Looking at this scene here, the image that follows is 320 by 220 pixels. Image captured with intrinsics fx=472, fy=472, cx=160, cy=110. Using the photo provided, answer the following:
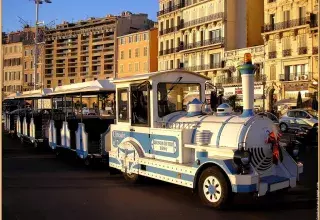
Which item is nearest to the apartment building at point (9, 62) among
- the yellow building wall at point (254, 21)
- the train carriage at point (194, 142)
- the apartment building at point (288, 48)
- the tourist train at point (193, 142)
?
the tourist train at point (193, 142)

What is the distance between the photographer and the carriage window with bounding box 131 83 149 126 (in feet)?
30.2

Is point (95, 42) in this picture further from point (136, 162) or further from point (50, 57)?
point (136, 162)

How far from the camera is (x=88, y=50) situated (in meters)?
89.6

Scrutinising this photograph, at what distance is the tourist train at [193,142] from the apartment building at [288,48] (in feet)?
108

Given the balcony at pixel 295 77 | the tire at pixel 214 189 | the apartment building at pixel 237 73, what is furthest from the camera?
the apartment building at pixel 237 73

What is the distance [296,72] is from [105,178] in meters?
36.3

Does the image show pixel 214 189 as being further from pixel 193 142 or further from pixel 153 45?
pixel 153 45

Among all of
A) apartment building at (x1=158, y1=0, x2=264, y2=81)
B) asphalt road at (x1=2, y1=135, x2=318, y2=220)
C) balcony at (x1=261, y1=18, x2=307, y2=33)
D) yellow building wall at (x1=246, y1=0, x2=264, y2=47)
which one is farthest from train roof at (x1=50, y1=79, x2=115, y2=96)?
yellow building wall at (x1=246, y1=0, x2=264, y2=47)

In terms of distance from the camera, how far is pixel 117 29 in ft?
270

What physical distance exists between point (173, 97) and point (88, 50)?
8219 centimetres

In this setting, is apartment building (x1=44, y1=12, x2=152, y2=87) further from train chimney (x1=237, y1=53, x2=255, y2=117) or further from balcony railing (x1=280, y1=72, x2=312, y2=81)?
train chimney (x1=237, y1=53, x2=255, y2=117)

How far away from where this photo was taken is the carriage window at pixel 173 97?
9133mm

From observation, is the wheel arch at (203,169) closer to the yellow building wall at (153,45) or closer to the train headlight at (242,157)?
the train headlight at (242,157)

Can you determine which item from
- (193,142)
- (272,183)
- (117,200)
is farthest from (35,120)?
(272,183)
